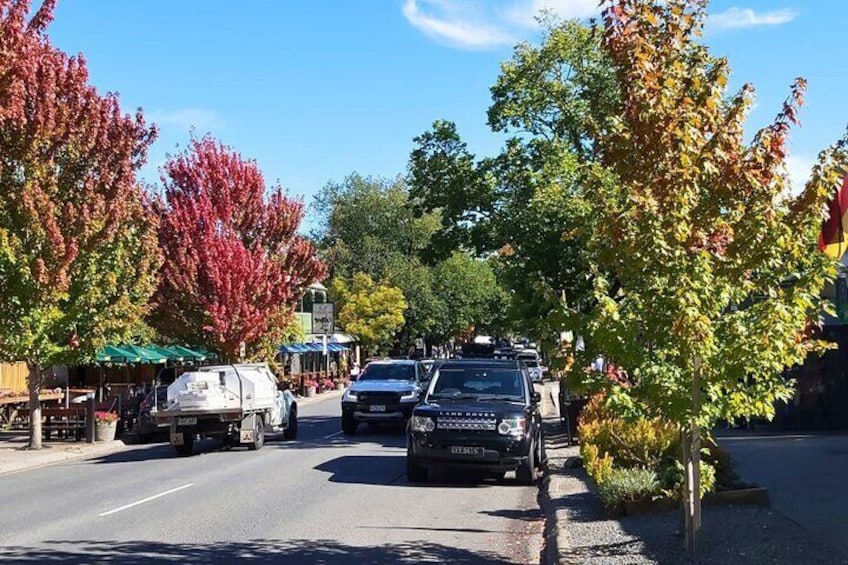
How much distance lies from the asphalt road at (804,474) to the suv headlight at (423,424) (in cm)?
438

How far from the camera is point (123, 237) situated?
21391 millimetres

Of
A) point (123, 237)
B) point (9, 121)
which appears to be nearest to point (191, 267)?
point (123, 237)

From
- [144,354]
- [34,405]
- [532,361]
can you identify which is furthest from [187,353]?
[532,361]

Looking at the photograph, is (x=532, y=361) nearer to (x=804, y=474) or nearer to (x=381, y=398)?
(x=381, y=398)

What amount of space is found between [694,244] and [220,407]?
13348 millimetres

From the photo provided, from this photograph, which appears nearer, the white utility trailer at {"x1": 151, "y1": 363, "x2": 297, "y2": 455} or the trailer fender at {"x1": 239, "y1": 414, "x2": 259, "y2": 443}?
the white utility trailer at {"x1": 151, "y1": 363, "x2": 297, "y2": 455}

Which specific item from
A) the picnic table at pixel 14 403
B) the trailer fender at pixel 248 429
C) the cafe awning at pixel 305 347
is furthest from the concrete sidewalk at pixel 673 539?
the cafe awning at pixel 305 347

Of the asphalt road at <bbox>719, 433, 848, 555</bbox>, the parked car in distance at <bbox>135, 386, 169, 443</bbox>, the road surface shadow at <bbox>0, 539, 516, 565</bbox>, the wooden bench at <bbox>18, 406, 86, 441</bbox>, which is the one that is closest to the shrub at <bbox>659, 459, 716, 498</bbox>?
the asphalt road at <bbox>719, 433, 848, 555</bbox>

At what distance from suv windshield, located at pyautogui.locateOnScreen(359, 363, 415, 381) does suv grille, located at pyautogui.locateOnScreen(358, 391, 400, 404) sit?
4.68 feet

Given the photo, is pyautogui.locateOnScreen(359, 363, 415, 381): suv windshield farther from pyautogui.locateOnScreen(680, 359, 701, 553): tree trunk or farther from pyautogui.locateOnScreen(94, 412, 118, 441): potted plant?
pyautogui.locateOnScreen(680, 359, 701, 553): tree trunk

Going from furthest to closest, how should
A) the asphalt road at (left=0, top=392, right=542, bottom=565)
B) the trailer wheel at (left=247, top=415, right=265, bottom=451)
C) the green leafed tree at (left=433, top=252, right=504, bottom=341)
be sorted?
the green leafed tree at (left=433, top=252, right=504, bottom=341) < the trailer wheel at (left=247, top=415, right=265, bottom=451) < the asphalt road at (left=0, top=392, right=542, bottom=565)

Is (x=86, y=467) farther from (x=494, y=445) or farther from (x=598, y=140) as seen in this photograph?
(x=598, y=140)

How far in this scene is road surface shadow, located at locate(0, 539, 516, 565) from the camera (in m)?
8.60

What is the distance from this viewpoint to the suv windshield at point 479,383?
1477 centimetres
